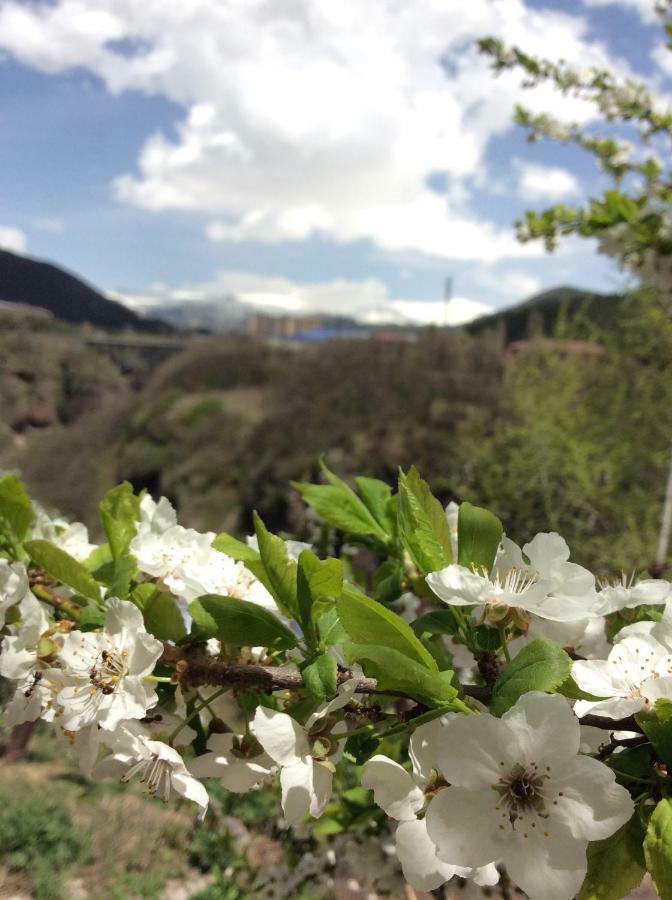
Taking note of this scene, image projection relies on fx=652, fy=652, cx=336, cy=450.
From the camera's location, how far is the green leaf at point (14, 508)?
0.73 metres

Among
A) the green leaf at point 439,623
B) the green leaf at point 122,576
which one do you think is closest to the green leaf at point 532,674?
the green leaf at point 439,623

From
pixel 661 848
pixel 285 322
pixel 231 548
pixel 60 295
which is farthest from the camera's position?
pixel 285 322

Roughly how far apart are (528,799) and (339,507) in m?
0.38

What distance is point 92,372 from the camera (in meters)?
26.8

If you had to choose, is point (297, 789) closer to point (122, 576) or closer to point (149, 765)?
point (149, 765)

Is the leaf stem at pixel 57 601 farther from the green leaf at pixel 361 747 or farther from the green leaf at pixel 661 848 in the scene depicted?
the green leaf at pixel 661 848

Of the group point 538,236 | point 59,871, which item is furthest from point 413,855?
point 59,871

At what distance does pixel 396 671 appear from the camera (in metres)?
0.45

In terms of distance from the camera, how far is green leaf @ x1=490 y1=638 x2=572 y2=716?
1.53 feet

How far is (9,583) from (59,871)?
3147 millimetres

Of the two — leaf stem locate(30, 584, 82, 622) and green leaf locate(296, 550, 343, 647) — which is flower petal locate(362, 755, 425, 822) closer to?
green leaf locate(296, 550, 343, 647)

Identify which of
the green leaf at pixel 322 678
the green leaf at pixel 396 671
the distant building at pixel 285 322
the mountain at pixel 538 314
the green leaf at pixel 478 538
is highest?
the distant building at pixel 285 322

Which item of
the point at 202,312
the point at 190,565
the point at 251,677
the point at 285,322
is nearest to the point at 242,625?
the point at 251,677

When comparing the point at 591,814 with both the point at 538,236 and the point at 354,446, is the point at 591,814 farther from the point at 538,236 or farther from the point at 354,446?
the point at 354,446
